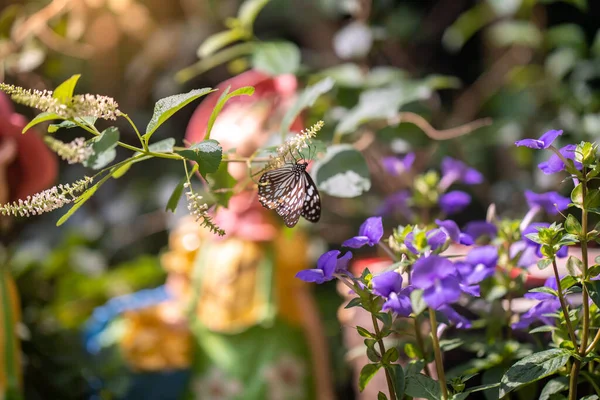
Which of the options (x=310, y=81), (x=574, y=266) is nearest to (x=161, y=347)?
(x=310, y=81)

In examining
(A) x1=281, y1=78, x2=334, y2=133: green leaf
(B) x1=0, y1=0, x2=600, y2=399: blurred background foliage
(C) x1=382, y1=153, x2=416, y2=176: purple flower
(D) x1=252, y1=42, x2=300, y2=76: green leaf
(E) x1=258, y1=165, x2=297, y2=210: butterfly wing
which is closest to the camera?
(E) x1=258, y1=165, x2=297, y2=210: butterfly wing

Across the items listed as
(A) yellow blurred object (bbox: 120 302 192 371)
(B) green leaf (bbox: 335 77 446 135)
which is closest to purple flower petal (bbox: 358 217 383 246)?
(B) green leaf (bbox: 335 77 446 135)

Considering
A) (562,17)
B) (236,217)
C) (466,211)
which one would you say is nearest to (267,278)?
(236,217)

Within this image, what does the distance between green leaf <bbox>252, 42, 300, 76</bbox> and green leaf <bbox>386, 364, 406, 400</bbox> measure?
0.59m

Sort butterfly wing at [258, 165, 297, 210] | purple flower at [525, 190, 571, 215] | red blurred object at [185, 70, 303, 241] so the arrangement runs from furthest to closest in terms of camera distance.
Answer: red blurred object at [185, 70, 303, 241], purple flower at [525, 190, 571, 215], butterfly wing at [258, 165, 297, 210]

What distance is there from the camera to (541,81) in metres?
1.33

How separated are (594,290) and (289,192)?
0.25m

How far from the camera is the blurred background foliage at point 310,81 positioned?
43.9 inches

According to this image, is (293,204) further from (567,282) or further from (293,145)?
(567,282)

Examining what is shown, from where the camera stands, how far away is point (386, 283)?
47 centimetres

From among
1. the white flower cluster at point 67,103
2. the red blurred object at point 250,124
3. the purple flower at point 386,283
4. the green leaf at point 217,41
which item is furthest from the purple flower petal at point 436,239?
the red blurred object at point 250,124

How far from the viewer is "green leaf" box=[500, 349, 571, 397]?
0.46 meters

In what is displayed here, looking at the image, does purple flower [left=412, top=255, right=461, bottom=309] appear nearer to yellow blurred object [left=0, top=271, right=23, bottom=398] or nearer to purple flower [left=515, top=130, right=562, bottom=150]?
purple flower [left=515, top=130, right=562, bottom=150]

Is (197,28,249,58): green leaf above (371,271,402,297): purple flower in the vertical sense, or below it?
above
